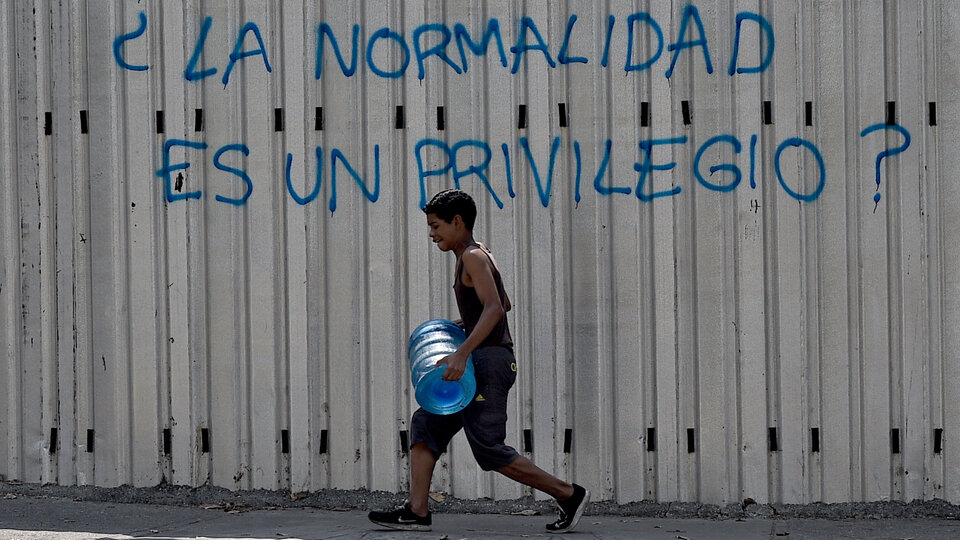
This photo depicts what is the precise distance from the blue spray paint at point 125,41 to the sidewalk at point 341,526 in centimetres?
238

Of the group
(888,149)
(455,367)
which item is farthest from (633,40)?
(455,367)

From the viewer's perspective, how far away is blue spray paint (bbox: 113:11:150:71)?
5.93 metres

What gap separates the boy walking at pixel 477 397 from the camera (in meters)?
4.83

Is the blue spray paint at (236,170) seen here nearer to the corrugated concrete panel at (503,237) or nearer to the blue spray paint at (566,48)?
the corrugated concrete panel at (503,237)

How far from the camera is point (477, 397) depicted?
488 centimetres

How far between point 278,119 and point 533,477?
239 centimetres

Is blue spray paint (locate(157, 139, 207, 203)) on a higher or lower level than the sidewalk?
higher

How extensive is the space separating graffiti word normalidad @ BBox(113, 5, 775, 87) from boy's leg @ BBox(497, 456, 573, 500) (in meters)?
2.10

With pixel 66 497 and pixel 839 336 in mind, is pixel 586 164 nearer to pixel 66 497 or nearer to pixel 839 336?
pixel 839 336

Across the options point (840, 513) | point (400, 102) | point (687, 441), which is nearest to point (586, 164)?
point (400, 102)

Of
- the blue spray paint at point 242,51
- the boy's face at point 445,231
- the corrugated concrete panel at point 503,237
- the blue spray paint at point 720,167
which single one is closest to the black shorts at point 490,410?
the boy's face at point 445,231

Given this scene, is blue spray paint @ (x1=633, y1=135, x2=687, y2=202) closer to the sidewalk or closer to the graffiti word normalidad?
the graffiti word normalidad

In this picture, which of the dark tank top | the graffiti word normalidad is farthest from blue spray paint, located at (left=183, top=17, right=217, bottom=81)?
Answer: the dark tank top

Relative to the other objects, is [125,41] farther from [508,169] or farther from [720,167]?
[720,167]
